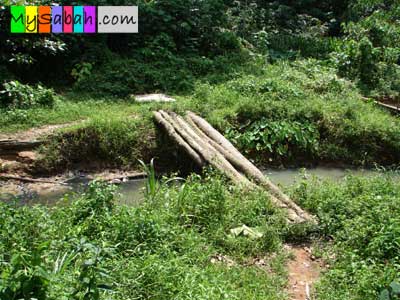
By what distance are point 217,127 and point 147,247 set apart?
3.93 m

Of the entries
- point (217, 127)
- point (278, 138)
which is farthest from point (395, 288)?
point (217, 127)

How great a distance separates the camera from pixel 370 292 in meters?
4.11

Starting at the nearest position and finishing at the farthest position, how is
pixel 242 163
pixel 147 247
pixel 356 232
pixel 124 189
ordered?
pixel 147 247, pixel 356 232, pixel 242 163, pixel 124 189

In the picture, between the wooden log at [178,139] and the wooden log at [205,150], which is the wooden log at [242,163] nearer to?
the wooden log at [205,150]

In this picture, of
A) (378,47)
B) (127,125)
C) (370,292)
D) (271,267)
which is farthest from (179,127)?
(378,47)

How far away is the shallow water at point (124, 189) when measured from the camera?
6660 mm

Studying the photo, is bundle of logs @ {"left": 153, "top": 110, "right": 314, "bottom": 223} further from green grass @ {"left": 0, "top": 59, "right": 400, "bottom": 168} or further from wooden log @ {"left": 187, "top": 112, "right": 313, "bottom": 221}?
green grass @ {"left": 0, "top": 59, "right": 400, "bottom": 168}

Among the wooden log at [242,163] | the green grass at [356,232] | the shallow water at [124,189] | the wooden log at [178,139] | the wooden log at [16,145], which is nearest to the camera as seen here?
the green grass at [356,232]

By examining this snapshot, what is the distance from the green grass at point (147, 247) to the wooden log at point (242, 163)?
0.89 feet

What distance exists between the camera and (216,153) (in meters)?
6.95

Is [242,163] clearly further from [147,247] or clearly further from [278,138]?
[147,247]

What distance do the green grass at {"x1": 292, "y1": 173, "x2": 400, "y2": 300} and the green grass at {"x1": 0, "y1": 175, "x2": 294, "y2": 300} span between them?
0.47 meters

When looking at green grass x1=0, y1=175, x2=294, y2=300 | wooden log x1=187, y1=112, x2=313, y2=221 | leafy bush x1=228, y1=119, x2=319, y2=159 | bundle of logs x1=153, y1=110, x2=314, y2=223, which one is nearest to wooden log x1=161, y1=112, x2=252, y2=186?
bundle of logs x1=153, y1=110, x2=314, y2=223

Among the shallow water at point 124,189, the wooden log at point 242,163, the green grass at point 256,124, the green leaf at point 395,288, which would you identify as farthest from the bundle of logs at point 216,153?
the green leaf at point 395,288
